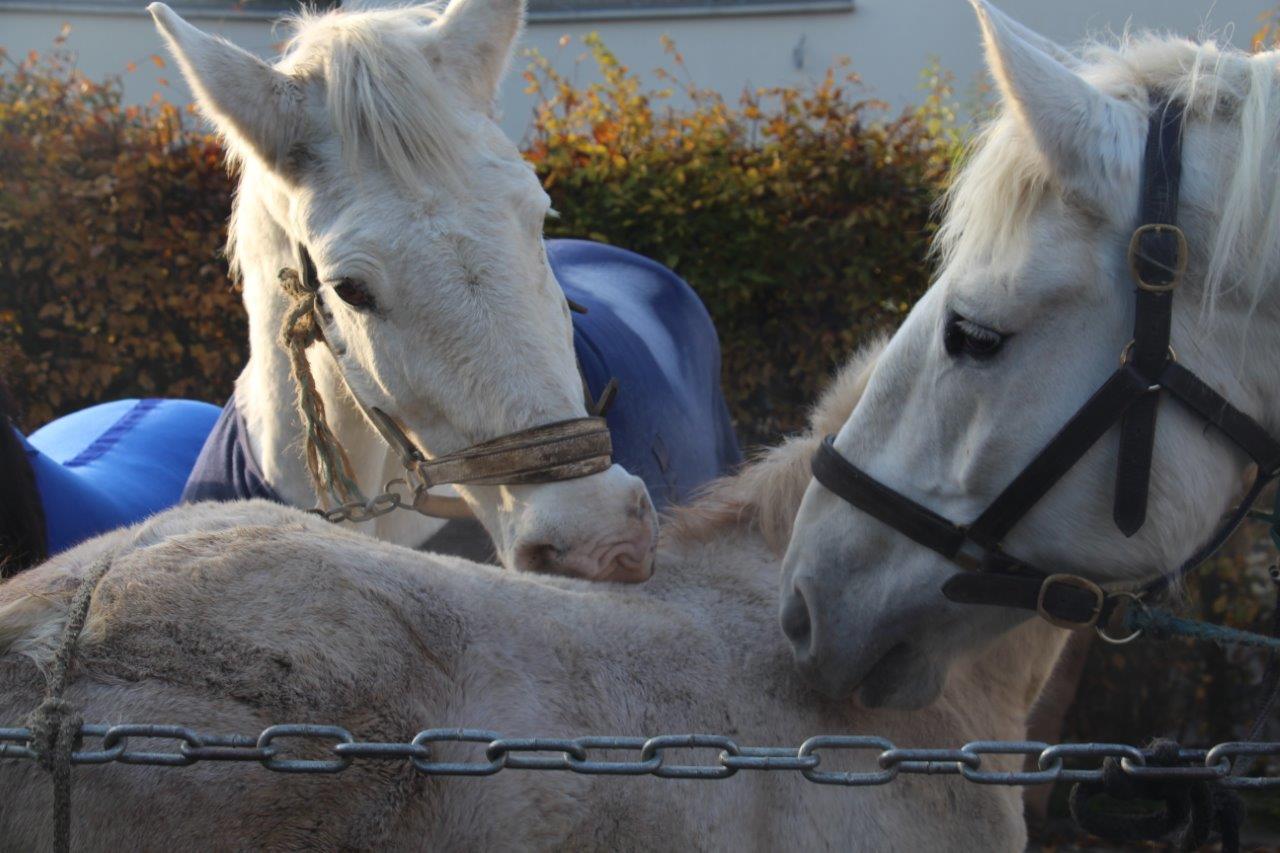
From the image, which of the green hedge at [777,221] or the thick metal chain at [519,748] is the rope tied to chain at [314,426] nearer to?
the thick metal chain at [519,748]

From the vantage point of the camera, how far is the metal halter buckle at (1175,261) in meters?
1.71

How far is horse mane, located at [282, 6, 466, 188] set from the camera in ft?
8.09

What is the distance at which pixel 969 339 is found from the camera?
1.85 meters

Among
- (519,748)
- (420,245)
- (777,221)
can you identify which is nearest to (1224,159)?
(519,748)

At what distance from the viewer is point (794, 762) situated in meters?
1.43

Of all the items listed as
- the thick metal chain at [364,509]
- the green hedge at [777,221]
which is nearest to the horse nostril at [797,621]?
the thick metal chain at [364,509]

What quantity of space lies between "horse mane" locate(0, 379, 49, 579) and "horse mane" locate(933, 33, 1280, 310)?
240 cm

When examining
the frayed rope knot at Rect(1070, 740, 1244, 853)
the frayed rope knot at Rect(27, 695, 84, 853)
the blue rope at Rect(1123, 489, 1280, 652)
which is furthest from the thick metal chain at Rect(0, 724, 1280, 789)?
the blue rope at Rect(1123, 489, 1280, 652)

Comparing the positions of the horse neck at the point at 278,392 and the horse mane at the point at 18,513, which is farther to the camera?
the horse mane at the point at 18,513

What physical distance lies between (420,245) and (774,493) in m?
0.92

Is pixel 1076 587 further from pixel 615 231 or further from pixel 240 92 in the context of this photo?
pixel 615 231

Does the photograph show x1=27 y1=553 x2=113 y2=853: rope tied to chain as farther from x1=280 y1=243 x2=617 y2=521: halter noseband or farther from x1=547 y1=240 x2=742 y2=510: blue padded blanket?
x1=547 y1=240 x2=742 y2=510: blue padded blanket

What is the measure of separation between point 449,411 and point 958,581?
113 centimetres

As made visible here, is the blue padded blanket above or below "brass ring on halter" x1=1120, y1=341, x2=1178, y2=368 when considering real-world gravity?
below
